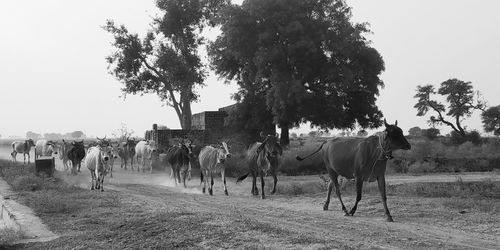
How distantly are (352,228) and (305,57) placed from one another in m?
27.3

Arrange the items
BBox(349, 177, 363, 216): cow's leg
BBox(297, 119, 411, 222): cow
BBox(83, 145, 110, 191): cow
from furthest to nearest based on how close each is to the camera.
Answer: BBox(83, 145, 110, 191): cow, BBox(349, 177, 363, 216): cow's leg, BBox(297, 119, 411, 222): cow

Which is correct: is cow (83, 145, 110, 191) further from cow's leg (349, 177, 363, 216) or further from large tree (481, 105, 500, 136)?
large tree (481, 105, 500, 136)

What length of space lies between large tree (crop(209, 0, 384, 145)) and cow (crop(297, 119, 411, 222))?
20574 mm

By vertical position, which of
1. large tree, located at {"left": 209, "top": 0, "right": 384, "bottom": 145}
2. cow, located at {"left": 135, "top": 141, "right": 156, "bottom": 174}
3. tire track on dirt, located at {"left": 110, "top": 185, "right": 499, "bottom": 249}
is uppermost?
large tree, located at {"left": 209, "top": 0, "right": 384, "bottom": 145}

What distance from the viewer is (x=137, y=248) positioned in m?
10.1

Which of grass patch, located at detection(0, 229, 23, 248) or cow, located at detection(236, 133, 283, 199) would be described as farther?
cow, located at detection(236, 133, 283, 199)

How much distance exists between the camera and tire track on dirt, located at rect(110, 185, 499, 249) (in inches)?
397

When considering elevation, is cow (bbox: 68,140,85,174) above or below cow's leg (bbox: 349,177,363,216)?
above

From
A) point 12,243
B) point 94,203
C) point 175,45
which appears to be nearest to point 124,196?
point 94,203

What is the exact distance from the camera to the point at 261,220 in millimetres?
12836

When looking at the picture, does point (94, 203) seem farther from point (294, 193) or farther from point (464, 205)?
point (464, 205)

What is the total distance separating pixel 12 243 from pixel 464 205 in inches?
439

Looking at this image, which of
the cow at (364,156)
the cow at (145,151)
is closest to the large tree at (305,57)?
the cow at (145,151)

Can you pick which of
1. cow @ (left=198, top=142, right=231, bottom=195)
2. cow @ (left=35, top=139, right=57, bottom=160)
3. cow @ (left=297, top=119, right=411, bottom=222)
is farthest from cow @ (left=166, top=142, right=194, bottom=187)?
cow @ (left=35, top=139, right=57, bottom=160)
